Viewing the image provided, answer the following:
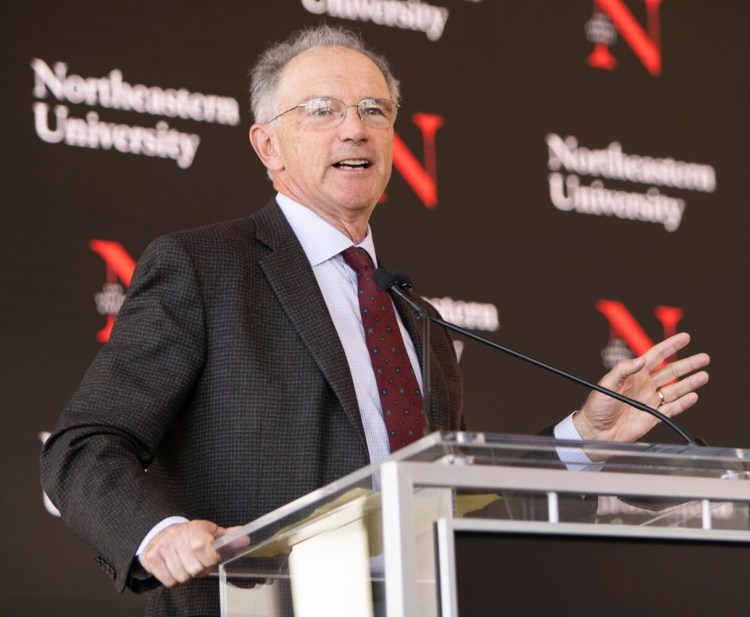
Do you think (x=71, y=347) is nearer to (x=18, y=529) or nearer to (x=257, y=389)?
(x=18, y=529)

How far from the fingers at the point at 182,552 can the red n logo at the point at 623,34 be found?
8.92ft

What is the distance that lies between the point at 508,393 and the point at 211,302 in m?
1.69

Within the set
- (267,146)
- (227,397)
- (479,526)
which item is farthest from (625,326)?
(479,526)

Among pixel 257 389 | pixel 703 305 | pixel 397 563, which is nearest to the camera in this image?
pixel 397 563

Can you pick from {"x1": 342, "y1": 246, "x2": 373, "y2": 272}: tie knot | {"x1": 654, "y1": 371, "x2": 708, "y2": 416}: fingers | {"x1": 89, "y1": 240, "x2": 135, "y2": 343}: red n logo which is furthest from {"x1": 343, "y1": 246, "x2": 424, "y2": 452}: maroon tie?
{"x1": 89, "y1": 240, "x2": 135, "y2": 343}: red n logo

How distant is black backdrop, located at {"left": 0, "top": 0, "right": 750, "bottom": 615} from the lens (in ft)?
9.79

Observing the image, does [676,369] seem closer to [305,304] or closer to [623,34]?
[305,304]

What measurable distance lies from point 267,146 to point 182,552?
1062mm

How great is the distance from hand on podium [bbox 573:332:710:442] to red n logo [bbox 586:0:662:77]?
211cm

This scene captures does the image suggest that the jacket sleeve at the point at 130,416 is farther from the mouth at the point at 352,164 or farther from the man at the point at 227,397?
the mouth at the point at 352,164

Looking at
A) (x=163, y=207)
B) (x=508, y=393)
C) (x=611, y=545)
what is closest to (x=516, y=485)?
(x=611, y=545)

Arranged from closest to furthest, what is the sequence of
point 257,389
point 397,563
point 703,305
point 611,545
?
point 397,563 → point 611,545 → point 257,389 → point 703,305

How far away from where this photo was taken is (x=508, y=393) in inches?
142

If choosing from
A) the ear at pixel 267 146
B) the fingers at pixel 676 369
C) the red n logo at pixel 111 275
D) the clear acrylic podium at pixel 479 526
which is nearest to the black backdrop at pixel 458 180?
the red n logo at pixel 111 275
